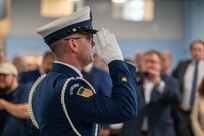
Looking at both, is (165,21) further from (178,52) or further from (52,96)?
(52,96)

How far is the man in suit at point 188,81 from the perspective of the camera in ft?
12.7

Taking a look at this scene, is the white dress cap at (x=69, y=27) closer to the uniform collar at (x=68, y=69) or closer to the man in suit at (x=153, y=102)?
the uniform collar at (x=68, y=69)

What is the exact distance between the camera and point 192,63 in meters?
4.15

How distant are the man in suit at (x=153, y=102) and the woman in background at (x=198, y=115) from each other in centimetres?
24

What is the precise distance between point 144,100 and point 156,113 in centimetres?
15

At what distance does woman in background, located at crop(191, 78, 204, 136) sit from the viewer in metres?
3.61

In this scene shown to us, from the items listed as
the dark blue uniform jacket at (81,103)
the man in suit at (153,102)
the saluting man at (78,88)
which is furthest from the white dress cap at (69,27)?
the man in suit at (153,102)

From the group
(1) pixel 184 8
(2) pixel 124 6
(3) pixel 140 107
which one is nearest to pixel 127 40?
(2) pixel 124 6

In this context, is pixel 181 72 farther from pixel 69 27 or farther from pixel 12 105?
pixel 69 27

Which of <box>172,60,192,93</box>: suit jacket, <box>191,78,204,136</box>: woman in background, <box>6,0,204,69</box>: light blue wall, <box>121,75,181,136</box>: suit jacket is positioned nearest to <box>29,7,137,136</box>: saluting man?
<box>121,75,181,136</box>: suit jacket

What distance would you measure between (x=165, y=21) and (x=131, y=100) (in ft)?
26.6

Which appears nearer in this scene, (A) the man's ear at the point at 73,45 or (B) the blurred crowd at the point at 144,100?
(A) the man's ear at the point at 73,45

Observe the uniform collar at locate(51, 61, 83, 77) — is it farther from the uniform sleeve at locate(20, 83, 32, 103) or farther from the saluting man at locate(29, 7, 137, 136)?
the uniform sleeve at locate(20, 83, 32, 103)

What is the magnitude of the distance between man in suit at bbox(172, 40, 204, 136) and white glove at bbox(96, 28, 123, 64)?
2.51 metres
